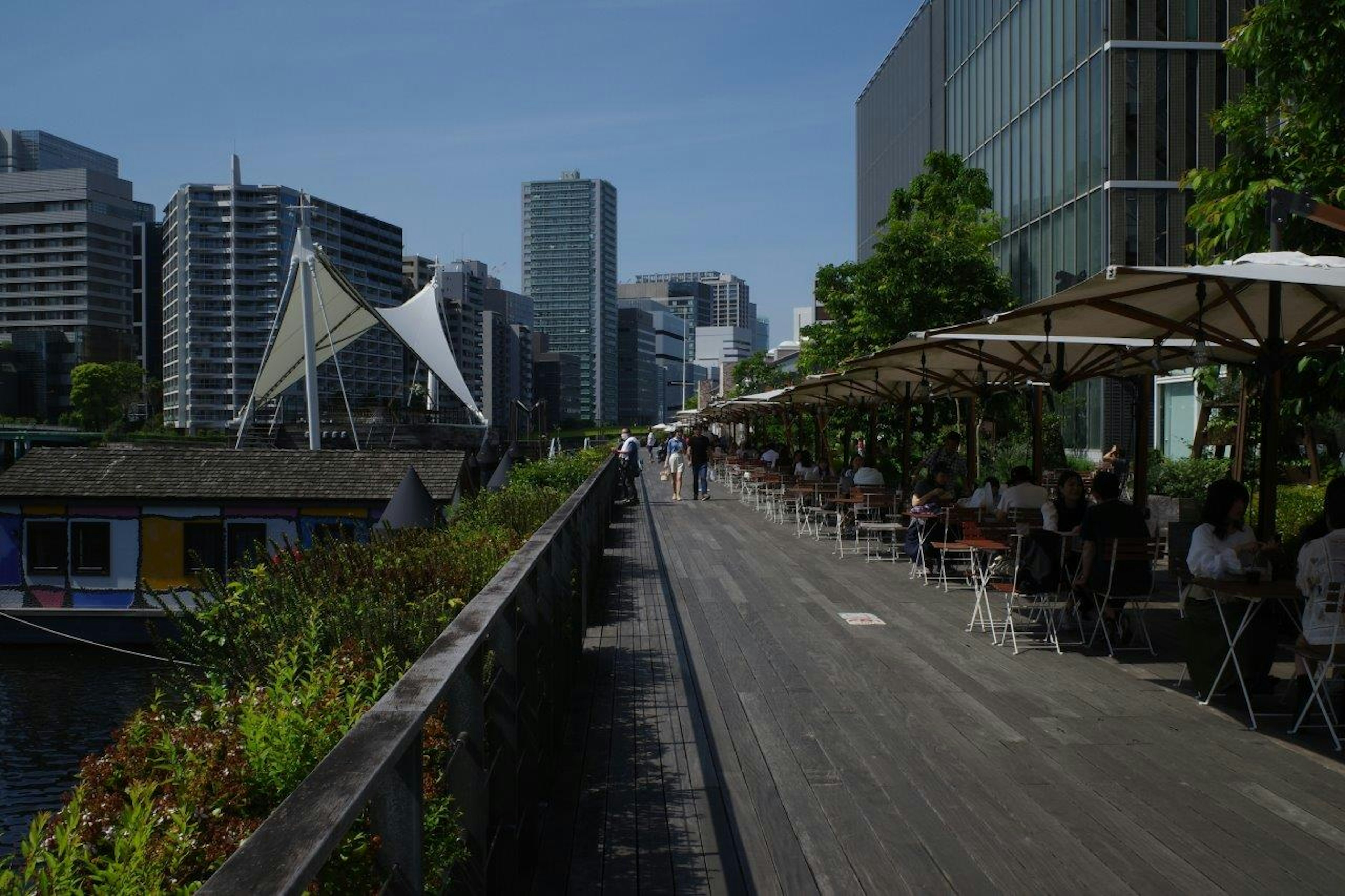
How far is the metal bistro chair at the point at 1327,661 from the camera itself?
18.1 ft

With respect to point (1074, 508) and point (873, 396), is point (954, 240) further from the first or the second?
point (1074, 508)

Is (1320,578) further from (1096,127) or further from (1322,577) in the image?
(1096,127)

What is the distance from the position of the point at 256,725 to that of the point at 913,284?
2366 centimetres

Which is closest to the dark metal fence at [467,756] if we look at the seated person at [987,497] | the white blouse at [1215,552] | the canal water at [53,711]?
the white blouse at [1215,552]

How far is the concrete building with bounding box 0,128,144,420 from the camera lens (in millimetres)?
149875

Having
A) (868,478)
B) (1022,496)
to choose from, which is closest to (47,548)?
(868,478)

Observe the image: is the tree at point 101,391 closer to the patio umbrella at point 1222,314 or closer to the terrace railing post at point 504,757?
the patio umbrella at point 1222,314

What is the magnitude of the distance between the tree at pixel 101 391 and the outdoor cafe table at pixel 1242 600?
137 meters

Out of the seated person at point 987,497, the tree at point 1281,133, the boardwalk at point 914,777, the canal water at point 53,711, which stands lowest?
the canal water at point 53,711

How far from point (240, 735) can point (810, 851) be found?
2194 mm

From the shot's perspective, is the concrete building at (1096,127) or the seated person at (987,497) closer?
the seated person at (987,497)

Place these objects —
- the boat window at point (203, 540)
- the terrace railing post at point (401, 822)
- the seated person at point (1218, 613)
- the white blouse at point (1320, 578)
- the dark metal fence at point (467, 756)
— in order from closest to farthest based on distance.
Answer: the dark metal fence at point (467, 756) → the terrace railing post at point (401, 822) → the white blouse at point (1320, 578) → the seated person at point (1218, 613) → the boat window at point (203, 540)

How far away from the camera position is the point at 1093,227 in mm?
32438

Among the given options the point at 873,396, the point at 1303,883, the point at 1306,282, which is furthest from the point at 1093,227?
the point at 1303,883
